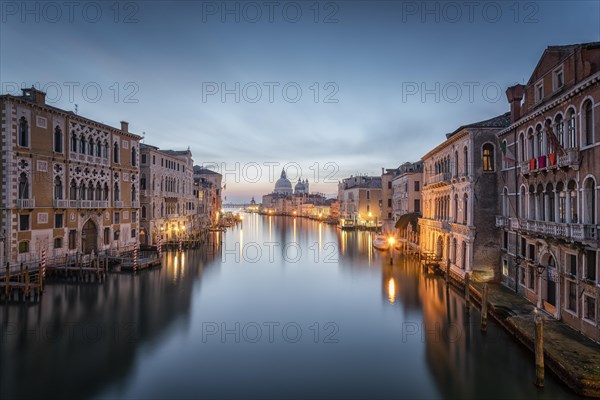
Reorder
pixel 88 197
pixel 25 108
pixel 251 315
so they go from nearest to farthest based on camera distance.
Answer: pixel 251 315 → pixel 25 108 → pixel 88 197

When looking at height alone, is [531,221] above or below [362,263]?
above

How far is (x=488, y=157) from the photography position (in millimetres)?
21812

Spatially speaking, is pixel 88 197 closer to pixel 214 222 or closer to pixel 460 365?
pixel 460 365

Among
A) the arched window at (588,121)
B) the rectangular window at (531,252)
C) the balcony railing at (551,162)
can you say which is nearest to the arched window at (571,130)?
the balcony railing at (551,162)

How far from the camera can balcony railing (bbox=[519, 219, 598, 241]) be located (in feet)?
39.9

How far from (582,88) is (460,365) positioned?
982 cm

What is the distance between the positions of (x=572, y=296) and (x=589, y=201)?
11.5 ft

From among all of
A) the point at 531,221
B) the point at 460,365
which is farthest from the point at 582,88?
the point at 460,365

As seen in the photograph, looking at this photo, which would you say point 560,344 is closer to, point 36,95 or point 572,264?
point 572,264

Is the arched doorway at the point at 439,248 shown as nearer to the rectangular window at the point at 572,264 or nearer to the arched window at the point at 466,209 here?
the arched window at the point at 466,209

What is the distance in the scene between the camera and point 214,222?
72562mm

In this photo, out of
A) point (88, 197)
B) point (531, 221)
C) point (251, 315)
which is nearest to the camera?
point (531, 221)

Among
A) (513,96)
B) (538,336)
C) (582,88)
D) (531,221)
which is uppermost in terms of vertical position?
(513,96)

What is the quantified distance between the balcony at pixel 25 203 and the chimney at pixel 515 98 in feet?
89.4
